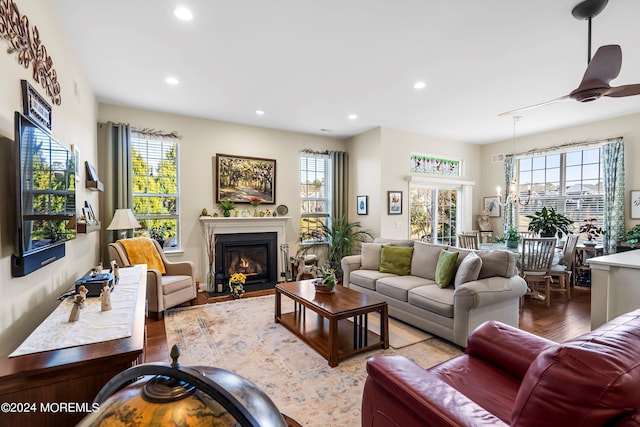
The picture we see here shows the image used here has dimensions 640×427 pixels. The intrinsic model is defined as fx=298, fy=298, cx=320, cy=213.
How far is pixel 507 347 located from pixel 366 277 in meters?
2.37

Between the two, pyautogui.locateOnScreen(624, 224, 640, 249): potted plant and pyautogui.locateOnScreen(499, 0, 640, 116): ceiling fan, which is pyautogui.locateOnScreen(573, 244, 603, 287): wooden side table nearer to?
pyautogui.locateOnScreen(624, 224, 640, 249): potted plant

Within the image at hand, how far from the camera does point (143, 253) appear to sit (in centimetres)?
397

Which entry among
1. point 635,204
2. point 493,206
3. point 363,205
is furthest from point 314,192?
point 635,204

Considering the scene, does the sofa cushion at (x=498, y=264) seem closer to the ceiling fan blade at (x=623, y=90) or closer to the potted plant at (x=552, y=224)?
the ceiling fan blade at (x=623, y=90)

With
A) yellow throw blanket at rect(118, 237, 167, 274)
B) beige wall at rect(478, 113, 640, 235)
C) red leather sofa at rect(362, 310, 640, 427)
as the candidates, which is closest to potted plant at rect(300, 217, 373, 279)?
yellow throw blanket at rect(118, 237, 167, 274)

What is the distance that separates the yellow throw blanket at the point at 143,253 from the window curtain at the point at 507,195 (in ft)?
22.0

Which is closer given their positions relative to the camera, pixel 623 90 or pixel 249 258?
pixel 623 90

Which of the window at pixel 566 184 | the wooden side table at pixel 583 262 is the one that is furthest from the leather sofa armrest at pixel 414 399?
the window at pixel 566 184

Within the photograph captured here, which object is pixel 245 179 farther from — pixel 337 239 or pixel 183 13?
pixel 183 13

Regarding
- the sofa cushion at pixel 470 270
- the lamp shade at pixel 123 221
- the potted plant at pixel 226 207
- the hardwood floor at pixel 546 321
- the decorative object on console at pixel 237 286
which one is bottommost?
the hardwood floor at pixel 546 321

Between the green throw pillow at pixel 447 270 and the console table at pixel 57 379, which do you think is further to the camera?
the green throw pillow at pixel 447 270

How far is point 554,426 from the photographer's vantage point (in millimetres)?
842

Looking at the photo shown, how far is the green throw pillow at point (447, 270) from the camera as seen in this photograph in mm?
3339

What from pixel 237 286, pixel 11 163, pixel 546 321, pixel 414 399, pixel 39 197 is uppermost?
pixel 11 163
